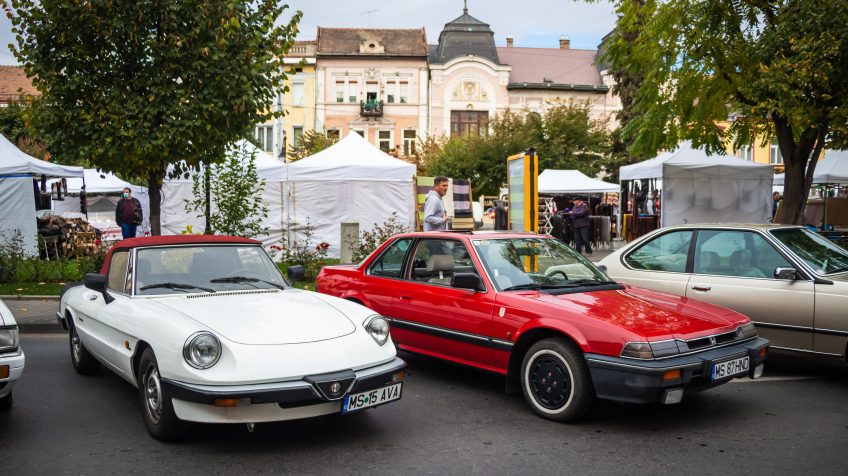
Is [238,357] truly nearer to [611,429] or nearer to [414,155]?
[611,429]

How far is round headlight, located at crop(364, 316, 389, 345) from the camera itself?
517 centimetres

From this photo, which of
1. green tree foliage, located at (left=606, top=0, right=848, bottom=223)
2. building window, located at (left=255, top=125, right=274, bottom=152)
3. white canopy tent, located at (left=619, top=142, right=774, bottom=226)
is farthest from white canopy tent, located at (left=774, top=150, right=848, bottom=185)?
building window, located at (left=255, top=125, right=274, bottom=152)

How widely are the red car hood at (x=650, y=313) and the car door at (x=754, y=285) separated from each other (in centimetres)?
114

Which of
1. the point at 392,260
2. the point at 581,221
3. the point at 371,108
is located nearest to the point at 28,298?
the point at 392,260

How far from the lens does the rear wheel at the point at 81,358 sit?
6672mm

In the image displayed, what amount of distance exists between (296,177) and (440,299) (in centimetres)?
1306

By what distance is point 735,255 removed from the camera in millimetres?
7203

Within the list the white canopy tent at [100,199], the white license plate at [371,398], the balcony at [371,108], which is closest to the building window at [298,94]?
the balcony at [371,108]

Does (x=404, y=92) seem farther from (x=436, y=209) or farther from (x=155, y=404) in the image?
(x=155, y=404)

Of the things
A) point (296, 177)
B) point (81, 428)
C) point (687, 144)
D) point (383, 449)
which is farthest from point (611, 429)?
point (687, 144)

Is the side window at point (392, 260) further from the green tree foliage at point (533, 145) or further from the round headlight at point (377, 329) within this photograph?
the green tree foliage at point (533, 145)

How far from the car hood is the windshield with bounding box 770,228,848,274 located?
4453 millimetres

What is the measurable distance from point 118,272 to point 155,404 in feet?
5.46

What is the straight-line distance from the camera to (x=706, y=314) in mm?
5590
